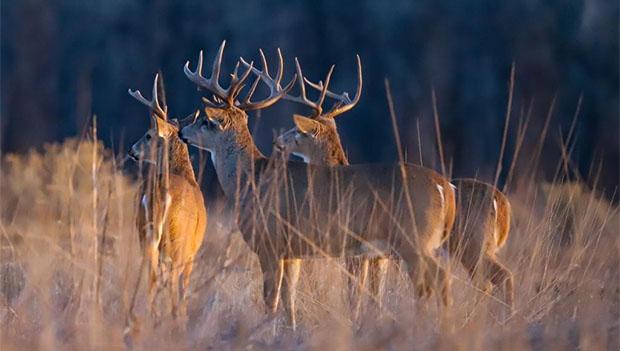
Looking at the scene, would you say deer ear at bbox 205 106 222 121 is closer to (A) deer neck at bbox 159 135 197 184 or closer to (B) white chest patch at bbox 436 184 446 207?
(A) deer neck at bbox 159 135 197 184

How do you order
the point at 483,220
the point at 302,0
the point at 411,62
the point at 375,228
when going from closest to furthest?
the point at 375,228
the point at 483,220
the point at 411,62
the point at 302,0

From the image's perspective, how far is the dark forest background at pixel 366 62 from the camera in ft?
82.7

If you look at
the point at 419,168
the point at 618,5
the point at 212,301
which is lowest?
the point at 212,301

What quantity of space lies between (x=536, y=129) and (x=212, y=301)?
16.2 m

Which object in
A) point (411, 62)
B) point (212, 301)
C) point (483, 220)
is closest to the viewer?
point (212, 301)

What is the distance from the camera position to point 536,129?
2355 centimetres

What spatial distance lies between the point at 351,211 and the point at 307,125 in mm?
2287

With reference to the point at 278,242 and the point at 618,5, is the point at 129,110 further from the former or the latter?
the point at 278,242

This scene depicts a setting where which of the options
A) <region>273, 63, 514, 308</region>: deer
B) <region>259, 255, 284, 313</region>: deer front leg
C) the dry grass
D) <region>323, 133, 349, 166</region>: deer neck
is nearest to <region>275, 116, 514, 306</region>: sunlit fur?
<region>273, 63, 514, 308</region>: deer

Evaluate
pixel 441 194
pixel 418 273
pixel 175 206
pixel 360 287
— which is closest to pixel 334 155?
pixel 175 206

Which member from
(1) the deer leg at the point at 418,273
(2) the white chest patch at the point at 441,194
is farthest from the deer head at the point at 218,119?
(1) the deer leg at the point at 418,273

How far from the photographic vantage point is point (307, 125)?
11453 mm

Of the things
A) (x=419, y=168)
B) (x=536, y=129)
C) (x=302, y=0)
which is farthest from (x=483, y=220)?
(x=302, y=0)

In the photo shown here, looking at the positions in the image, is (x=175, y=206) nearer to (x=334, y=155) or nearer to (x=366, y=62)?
(x=334, y=155)
